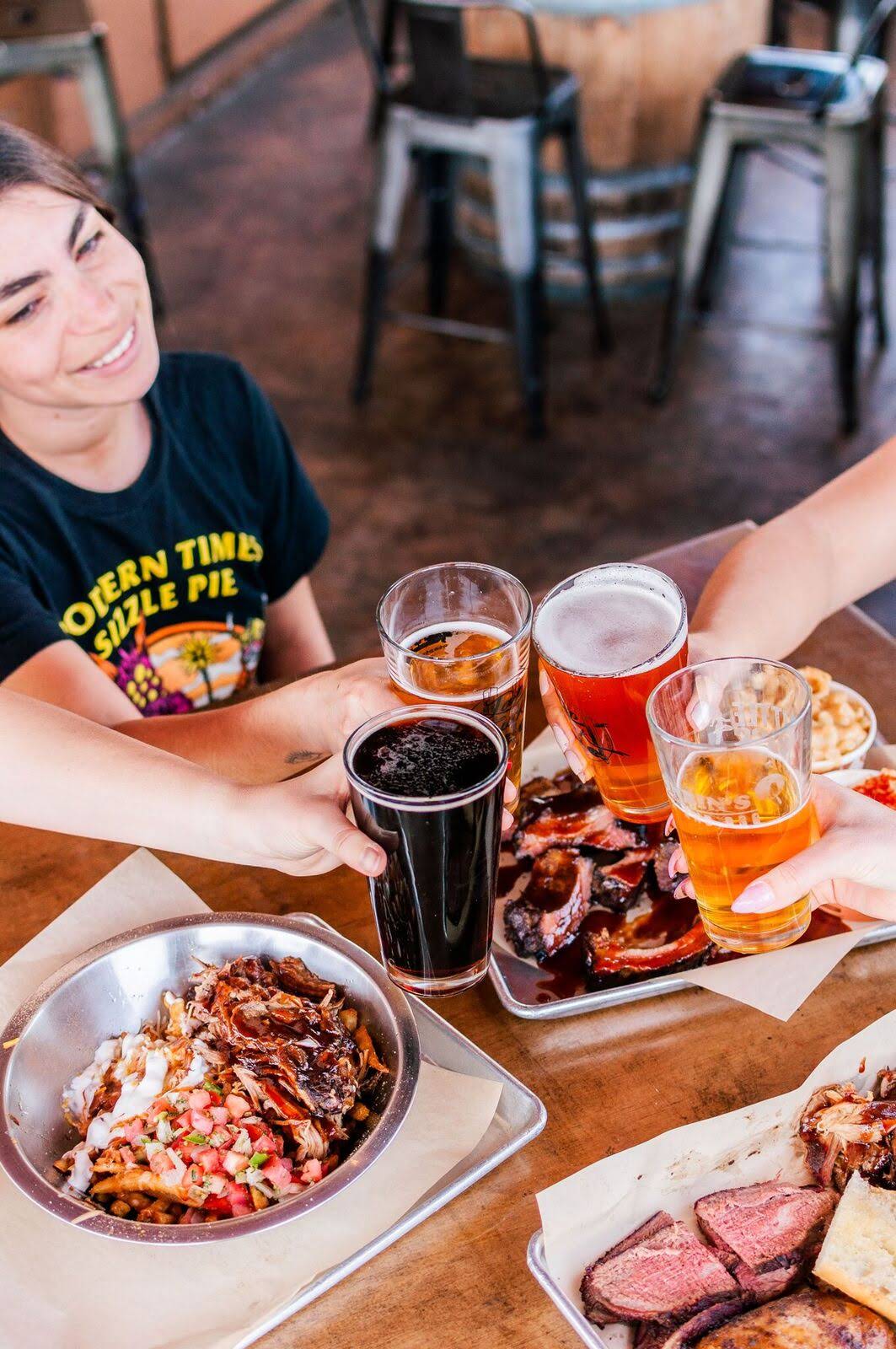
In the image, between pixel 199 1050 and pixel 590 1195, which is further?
pixel 199 1050

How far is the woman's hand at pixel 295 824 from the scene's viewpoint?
1.24 meters

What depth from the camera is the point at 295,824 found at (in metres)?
1.29

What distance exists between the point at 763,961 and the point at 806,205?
5.03 m

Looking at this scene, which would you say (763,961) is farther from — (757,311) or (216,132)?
(216,132)

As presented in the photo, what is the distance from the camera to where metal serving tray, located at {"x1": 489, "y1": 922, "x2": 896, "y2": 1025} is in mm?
1332

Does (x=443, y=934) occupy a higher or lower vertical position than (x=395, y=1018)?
higher

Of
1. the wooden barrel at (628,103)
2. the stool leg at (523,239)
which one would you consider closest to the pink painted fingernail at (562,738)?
the stool leg at (523,239)

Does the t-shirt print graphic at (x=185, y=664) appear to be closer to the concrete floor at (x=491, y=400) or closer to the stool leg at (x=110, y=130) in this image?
the concrete floor at (x=491, y=400)

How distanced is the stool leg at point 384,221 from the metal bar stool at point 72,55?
749 mm

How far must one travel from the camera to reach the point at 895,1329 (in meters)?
1.08

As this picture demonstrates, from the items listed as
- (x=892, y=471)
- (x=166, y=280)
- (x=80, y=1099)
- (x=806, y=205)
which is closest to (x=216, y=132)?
(x=166, y=280)

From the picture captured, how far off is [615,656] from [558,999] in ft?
1.19

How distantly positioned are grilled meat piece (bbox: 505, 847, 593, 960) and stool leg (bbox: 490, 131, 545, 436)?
313 centimetres

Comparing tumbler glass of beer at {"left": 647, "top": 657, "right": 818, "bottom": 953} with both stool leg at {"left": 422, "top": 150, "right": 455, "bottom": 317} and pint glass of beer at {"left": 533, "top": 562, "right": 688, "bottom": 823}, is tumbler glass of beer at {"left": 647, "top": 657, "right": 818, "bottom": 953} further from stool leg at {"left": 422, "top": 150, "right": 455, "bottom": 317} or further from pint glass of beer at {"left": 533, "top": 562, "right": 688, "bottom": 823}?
stool leg at {"left": 422, "top": 150, "right": 455, "bottom": 317}
